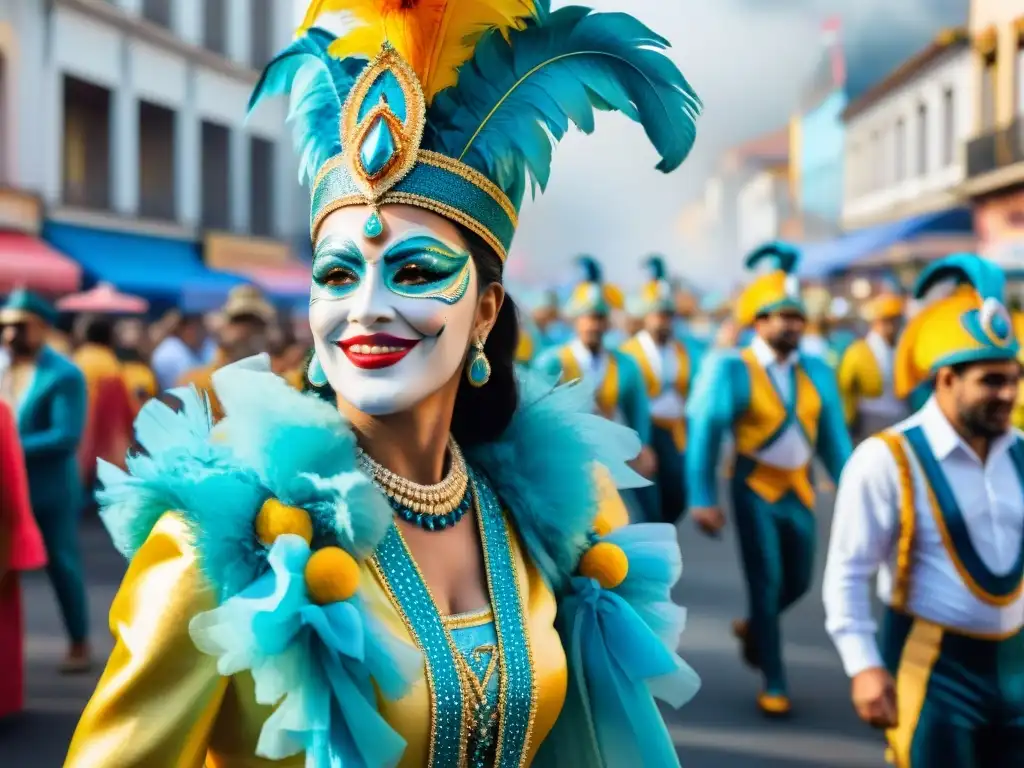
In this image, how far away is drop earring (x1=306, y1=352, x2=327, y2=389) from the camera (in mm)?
2189

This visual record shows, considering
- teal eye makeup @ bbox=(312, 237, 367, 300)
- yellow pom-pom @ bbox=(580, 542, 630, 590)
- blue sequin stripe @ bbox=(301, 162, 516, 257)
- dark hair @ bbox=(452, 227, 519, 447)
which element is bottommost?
yellow pom-pom @ bbox=(580, 542, 630, 590)

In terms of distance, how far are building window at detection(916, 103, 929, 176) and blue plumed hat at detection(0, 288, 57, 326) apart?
90.5 feet

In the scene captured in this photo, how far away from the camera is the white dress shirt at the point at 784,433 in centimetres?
614

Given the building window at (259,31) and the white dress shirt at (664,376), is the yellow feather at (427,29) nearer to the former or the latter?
the white dress shirt at (664,376)

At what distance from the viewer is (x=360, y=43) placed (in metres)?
2.14

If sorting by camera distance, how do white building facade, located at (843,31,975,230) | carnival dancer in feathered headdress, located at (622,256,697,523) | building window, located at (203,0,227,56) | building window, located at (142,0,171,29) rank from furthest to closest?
white building facade, located at (843,31,975,230), building window, located at (203,0,227,56), building window, located at (142,0,171,29), carnival dancer in feathered headdress, located at (622,256,697,523)

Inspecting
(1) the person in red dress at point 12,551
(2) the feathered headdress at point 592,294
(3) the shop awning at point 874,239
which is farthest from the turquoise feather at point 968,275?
(3) the shop awning at point 874,239

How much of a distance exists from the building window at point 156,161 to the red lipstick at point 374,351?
24729 millimetres

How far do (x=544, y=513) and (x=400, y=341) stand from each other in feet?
1.52

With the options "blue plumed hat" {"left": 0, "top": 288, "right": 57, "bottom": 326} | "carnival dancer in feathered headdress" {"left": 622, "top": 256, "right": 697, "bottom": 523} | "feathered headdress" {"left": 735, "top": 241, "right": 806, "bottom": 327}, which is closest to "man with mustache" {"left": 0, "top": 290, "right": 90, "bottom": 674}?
"blue plumed hat" {"left": 0, "top": 288, "right": 57, "bottom": 326}

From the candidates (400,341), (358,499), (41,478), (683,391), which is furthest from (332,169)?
(683,391)

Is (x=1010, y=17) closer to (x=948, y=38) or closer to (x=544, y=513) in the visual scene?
(x=948, y=38)

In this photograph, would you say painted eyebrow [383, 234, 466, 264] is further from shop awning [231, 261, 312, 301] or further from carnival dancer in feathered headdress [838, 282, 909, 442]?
shop awning [231, 261, 312, 301]

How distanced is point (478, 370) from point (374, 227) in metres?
0.34
